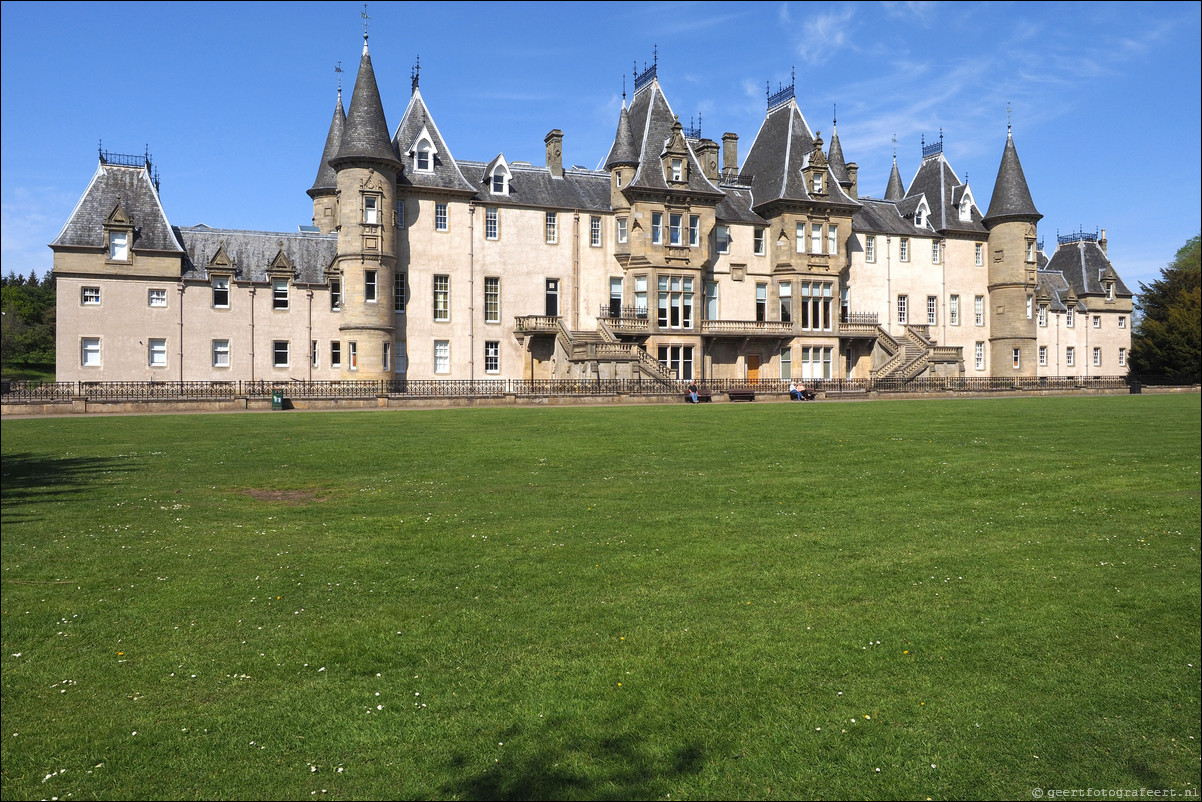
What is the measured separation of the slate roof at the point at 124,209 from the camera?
52094 millimetres

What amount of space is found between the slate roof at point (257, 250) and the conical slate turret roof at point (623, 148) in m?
18.4

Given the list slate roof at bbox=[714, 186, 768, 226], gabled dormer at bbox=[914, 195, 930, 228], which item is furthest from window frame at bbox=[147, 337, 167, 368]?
gabled dormer at bbox=[914, 195, 930, 228]

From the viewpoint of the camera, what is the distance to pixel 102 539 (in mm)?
12188

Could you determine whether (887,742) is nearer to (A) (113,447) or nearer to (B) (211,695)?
(B) (211,695)

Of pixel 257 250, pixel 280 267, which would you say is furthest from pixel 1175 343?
pixel 257 250

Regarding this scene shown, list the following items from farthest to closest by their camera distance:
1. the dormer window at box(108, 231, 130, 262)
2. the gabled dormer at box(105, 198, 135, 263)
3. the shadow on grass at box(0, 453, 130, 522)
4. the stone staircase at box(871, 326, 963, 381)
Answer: the stone staircase at box(871, 326, 963, 381) → the dormer window at box(108, 231, 130, 262) → the gabled dormer at box(105, 198, 135, 263) → the shadow on grass at box(0, 453, 130, 522)

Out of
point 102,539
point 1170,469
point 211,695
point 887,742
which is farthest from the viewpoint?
point 1170,469

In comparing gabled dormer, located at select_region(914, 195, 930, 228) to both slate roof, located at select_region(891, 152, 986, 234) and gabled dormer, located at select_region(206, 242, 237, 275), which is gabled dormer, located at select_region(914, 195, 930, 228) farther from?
gabled dormer, located at select_region(206, 242, 237, 275)

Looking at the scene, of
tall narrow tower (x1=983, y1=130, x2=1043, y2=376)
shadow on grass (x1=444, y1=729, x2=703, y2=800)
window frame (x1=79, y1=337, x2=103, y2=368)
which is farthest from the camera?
tall narrow tower (x1=983, y1=130, x2=1043, y2=376)

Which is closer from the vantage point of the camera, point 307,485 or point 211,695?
point 211,695

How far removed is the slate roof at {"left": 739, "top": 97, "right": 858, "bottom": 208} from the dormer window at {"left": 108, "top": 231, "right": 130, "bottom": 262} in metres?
39.8

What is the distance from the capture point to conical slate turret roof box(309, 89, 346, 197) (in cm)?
6006

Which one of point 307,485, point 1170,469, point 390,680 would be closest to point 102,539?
point 307,485

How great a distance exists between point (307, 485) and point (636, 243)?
1728 inches
